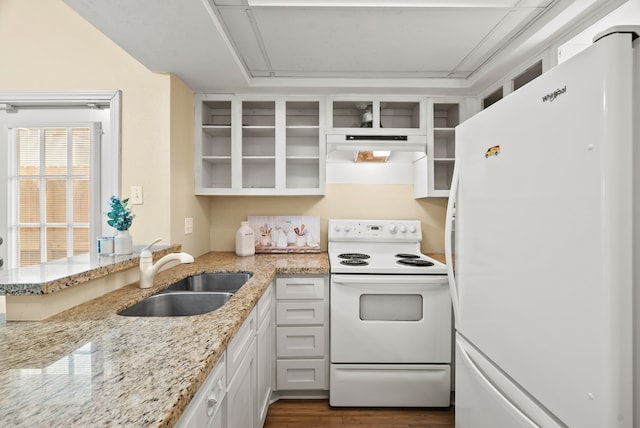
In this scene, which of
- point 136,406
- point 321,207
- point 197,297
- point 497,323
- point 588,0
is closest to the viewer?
point 136,406

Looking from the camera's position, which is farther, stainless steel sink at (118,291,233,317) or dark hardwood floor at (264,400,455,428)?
dark hardwood floor at (264,400,455,428)

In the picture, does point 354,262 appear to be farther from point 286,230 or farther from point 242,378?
point 242,378

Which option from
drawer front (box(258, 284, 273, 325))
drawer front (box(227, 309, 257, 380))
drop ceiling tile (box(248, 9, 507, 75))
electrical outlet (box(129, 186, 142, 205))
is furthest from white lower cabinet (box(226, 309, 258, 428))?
drop ceiling tile (box(248, 9, 507, 75))

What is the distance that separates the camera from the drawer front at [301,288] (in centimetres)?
210

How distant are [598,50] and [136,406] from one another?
126cm

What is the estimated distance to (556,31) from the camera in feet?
5.28

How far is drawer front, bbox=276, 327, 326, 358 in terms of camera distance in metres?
2.09

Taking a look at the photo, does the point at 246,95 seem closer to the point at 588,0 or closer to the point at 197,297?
the point at 197,297

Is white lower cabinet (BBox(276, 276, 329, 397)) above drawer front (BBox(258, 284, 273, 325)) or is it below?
below

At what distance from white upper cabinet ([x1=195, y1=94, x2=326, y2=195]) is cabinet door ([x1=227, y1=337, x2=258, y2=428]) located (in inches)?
53.4

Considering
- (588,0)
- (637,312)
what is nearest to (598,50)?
(637,312)

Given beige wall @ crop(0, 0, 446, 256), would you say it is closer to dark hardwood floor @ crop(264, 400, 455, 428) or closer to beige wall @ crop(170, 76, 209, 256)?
beige wall @ crop(170, 76, 209, 256)

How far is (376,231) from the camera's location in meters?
2.65

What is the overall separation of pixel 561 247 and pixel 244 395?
4.25 ft
